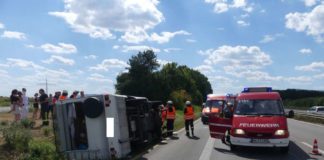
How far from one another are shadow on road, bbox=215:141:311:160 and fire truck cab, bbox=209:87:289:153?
291mm

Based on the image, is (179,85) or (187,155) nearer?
(187,155)

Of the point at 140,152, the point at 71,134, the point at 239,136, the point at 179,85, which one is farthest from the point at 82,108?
the point at 179,85

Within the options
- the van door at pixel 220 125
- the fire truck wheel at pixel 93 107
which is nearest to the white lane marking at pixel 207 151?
the van door at pixel 220 125

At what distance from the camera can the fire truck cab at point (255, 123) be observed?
587 inches

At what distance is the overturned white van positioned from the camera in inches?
533

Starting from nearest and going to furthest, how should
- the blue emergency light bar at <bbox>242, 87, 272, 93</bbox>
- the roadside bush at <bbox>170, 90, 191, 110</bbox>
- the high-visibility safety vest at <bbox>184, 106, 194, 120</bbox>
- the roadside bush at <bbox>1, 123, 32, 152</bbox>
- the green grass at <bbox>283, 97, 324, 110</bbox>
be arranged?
the roadside bush at <bbox>1, 123, 32, 152</bbox>, the blue emergency light bar at <bbox>242, 87, 272, 93</bbox>, the high-visibility safety vest at <bbox>184, 106, 194, 120</bbox>, the roadside bush at <bbox>170, 90, 191, 110</bbox>, the green grass at <bbox>283, 97, 324, 110</bbox>

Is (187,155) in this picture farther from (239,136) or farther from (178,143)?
(178,143)

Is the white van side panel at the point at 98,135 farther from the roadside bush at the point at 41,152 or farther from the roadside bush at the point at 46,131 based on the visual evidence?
the roadside bush at the point at 46,131

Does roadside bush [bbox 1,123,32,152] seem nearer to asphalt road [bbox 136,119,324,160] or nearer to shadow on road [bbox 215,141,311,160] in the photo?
asphalt road [bbox 136,119,324,160]

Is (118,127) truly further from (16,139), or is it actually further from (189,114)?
(189,114)

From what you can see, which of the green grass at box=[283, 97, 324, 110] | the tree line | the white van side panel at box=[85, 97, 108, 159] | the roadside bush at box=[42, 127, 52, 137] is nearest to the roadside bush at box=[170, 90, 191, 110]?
the tree line

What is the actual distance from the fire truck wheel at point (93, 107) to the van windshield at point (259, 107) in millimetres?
5260

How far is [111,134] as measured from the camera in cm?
1333

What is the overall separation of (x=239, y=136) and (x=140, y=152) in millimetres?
3467
